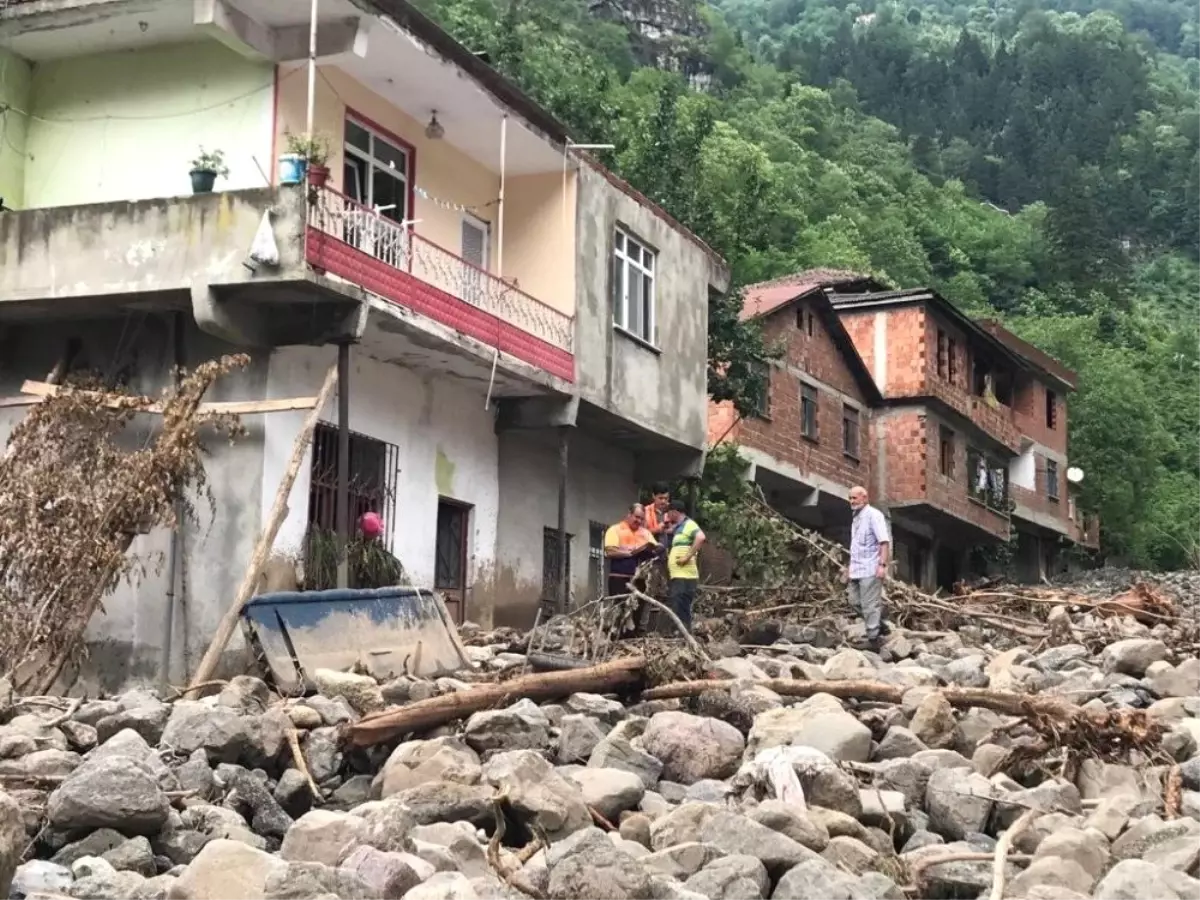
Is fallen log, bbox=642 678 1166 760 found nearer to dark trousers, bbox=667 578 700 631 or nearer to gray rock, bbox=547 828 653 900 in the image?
dark trousers, bbox=667 578 700 631

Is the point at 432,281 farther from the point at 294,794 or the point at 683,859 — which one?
the point at 683,859

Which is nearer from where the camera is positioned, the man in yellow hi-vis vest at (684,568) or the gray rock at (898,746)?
the gray rock at (898,746)

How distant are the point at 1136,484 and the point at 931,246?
2874cm

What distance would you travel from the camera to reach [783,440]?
3178cm

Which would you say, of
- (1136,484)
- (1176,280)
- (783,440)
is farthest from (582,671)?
(1176,280)

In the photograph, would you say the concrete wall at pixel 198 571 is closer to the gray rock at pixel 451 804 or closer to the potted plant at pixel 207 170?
the potted plant at pixel 207 170

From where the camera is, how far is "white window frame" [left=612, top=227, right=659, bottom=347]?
2086 cm

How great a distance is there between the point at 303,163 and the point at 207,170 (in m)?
1.03

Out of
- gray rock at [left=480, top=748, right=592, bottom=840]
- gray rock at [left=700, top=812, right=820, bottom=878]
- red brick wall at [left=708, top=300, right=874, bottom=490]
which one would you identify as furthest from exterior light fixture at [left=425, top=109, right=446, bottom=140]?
red brick wall at [left=708, top=300, right=874, bottom=490]

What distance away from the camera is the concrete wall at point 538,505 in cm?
1977

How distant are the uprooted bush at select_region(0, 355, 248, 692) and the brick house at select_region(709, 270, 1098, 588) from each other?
15.1m

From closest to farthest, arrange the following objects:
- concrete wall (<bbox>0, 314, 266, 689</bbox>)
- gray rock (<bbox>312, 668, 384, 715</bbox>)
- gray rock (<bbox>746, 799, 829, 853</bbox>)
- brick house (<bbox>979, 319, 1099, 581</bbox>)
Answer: gray rock (<bbox>746, 799, 829, 853</bbox>), gray rock (<bbox>312, 668, 384, 715</bbox>), concrete wall (<bbox>0, 314, 266, 689</bbox>), brick house (<bbox>979, 319, 1099, 581</bbox>)

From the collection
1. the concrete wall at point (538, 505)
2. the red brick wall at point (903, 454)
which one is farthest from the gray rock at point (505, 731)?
the red brick wall at point (903, 454)

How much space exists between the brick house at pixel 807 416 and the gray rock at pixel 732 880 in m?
21.4
